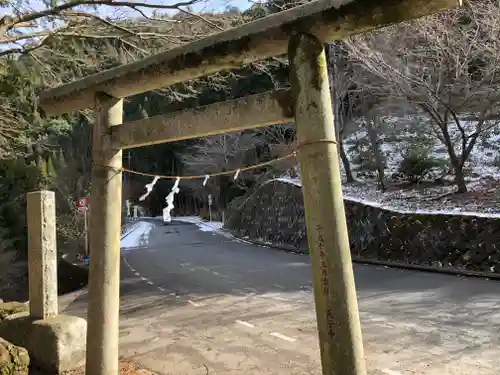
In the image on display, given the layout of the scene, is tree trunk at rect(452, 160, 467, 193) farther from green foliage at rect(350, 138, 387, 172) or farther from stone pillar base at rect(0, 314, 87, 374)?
stone pillar base at rect(0, 314, 87, 374)

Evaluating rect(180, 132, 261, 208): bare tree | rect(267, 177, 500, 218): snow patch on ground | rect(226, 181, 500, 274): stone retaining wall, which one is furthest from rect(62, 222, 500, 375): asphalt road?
rect(180, 132, 261, 208): bare tree

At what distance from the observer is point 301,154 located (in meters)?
2.66

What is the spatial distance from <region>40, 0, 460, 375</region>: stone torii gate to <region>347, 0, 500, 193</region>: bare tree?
40.9 ft

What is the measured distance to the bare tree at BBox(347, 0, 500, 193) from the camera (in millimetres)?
13828

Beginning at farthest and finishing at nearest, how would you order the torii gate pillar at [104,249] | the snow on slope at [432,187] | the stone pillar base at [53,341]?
the snow on slope at [432,187]
the stone pillar base at [53,341]
the torii gate pillar at [104,249]

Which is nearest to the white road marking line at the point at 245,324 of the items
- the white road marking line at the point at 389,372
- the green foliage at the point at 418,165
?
the white road marking line at the point at 389,372

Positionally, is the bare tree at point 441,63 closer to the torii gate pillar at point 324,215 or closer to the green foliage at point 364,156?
the green foliage at point 364,156

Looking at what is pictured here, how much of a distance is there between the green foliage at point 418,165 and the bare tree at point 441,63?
11.0 ft

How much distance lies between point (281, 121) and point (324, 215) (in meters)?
0.77

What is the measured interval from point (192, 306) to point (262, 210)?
17.2m

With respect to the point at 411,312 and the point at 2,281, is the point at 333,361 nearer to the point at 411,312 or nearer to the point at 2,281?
the point at 411,312

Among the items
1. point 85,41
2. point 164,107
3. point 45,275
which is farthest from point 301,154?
point 164,107

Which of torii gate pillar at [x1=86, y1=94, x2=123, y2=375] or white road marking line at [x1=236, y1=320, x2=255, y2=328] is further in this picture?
white road marking line at [x1=236, y1=320, x2=255, y2=328]

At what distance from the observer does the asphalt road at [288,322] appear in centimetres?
526
